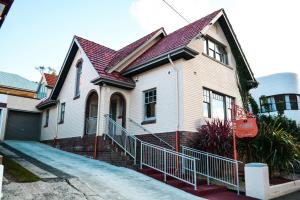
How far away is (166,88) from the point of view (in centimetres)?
1241

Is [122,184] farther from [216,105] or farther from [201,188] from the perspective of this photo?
[216,105]

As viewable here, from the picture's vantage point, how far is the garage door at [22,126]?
2116 centimetres

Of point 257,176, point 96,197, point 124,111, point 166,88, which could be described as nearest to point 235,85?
point 166,88

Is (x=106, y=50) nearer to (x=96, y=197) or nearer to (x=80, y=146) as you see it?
(x=80, y=146)

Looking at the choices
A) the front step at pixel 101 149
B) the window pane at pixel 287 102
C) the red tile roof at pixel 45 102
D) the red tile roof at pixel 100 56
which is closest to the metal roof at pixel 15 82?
the red tile roof at pixel 45 102

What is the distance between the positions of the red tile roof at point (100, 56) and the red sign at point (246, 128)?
6.58 meters

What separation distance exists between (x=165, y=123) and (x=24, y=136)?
14.9 m

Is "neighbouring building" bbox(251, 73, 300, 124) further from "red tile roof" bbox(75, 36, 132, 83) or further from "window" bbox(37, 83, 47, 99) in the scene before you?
"window" bbox(37, 83, 47, 99)

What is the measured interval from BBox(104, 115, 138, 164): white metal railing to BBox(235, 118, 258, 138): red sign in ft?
13.6

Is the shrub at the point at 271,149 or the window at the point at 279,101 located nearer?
the shrub at the point at 271,149

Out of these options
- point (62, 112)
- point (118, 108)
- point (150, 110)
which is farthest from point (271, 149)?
point (62, 112)

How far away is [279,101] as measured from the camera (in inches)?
1128

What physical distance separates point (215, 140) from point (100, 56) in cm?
866

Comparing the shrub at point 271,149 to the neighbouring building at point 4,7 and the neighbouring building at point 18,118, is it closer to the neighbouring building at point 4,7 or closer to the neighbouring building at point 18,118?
the neighbouring building at point 4,7
